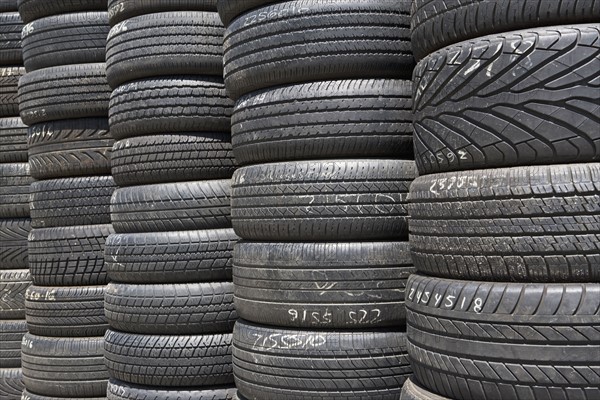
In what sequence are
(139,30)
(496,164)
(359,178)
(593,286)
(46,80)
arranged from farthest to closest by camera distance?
(46,80), (139,30), (359,178), (496,164), (593,286)

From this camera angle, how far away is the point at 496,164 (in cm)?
276

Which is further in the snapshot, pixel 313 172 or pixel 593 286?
pixel 313 172

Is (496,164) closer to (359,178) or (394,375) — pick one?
(359,178)

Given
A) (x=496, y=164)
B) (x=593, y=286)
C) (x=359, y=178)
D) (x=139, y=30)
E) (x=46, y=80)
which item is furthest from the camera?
(x=46, y=80)

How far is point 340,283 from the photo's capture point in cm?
374

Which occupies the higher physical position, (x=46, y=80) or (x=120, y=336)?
(x=46, y=80)

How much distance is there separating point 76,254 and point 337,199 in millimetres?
2449

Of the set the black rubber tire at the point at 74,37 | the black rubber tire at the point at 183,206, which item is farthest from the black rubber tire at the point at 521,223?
the black rubber tire at the point at 74,37

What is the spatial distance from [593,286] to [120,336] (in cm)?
304

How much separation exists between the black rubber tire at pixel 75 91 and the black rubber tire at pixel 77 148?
0.07 metres

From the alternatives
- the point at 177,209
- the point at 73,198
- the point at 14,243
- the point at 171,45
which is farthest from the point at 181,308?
the point at 14,243

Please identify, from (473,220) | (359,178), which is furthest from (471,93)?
(359,178)

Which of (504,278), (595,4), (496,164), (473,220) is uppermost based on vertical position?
(595,4)

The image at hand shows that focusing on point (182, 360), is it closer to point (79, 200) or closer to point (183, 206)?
point (183, 206)
